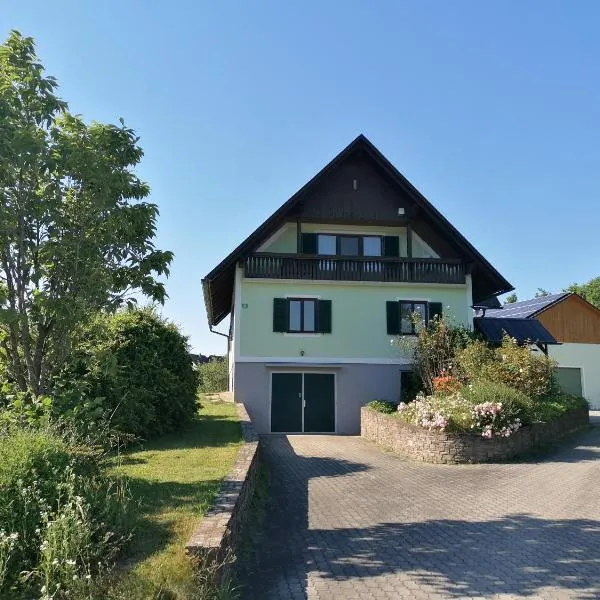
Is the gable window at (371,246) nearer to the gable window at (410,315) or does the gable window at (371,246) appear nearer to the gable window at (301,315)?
the gable window at (410,315)

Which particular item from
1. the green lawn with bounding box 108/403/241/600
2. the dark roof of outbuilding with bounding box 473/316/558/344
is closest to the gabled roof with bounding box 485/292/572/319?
the dark roof of outbuilding with bounding box 473/316/558/344

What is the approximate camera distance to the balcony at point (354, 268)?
21.0 m

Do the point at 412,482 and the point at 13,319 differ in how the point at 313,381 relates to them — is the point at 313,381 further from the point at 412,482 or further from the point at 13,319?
the point at 13,319

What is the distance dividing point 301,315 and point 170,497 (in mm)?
14057

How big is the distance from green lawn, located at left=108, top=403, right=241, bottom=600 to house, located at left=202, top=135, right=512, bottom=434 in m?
6.26

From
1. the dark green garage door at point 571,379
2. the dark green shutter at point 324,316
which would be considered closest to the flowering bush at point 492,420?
the dark green shutter at point 324,316

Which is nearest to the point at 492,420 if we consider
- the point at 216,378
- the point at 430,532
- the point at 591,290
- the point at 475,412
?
the point at 475,412

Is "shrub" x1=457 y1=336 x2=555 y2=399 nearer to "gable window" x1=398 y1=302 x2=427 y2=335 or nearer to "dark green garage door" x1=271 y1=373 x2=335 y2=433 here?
"gable window" x1=398 y1=302 x2=427 y2=335

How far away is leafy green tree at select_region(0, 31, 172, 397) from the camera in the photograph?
24.6 ft

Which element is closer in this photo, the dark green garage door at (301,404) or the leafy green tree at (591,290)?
the dark green garage door at (301,404)

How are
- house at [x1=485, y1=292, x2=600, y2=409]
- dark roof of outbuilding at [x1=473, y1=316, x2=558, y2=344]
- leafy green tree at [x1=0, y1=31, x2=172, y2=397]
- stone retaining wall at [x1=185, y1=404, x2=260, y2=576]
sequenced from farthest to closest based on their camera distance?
house at [x1=485, y1=292, x2=600, y2=409], dark roof of outbuilding at [x1=473, y1=316, x2=558, y2=344], leafy green tree at [x1=0, y1=31, x2=172, y2=397], stone retaining wall at [x1=185, y1=404, x2=260, y2=576]

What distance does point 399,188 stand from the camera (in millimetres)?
22203

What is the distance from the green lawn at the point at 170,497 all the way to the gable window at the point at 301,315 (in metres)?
6.71

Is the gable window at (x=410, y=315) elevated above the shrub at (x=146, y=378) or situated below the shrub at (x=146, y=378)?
above
